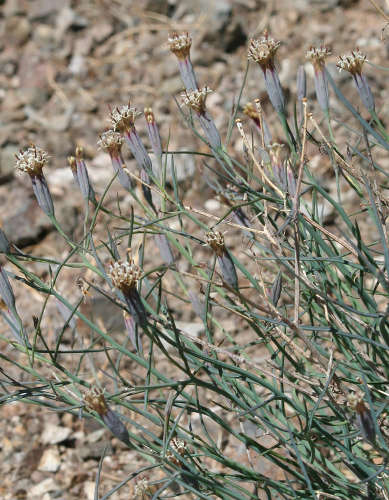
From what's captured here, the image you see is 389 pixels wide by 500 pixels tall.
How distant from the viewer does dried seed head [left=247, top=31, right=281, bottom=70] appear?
1394 millimetres

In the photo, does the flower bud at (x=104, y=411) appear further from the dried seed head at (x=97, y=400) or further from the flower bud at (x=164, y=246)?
the flower bud at (x=164, y=246)

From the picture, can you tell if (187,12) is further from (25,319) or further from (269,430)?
(269,430)

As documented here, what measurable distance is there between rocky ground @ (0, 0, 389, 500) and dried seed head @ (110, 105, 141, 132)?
1286mm

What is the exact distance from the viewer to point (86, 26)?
14.4 feet

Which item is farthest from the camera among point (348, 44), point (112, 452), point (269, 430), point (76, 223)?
point (348, 44)

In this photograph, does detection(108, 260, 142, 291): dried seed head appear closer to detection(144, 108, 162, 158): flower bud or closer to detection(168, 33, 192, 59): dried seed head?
detection(144, 108, 162, 158): flower bud

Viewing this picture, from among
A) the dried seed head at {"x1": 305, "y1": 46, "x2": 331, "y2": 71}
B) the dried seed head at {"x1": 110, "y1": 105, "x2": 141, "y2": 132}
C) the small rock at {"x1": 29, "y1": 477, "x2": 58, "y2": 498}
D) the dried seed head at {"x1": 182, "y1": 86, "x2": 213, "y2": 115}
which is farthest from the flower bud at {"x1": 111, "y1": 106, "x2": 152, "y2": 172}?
A: the small rock at {"x1": 29, "y1": 477, "x2": 58, "y2": 498}

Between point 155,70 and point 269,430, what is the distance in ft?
10.2

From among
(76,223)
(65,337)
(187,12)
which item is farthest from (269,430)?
(187,12)

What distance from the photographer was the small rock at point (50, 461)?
7.33ft

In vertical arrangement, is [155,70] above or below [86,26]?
below

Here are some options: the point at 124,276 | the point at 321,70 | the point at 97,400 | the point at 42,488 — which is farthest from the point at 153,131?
the point at 42,488

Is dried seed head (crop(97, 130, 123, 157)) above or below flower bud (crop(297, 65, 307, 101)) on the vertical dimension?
below

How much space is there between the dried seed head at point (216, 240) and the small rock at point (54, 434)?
4.58 feet
